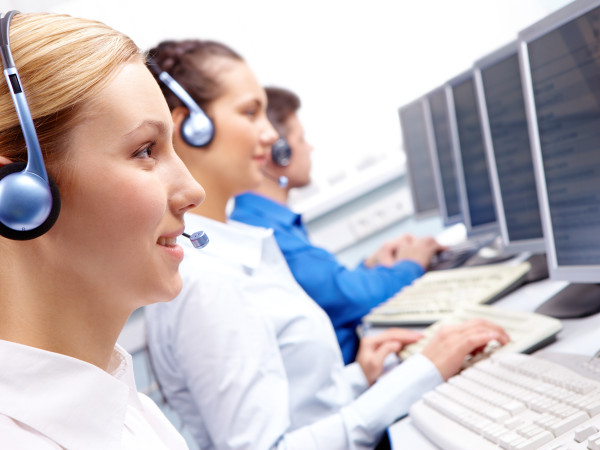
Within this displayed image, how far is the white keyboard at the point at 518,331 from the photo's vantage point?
3.18ft

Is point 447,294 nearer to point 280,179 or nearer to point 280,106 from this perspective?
point 280,179

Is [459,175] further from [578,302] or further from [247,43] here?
[247,43]

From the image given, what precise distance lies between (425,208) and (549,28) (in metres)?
1.41

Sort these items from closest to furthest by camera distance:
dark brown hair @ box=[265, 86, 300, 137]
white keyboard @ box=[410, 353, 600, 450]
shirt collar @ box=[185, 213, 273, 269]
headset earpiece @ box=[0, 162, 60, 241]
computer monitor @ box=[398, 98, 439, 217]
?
1. headset earpiece @ box=[0, 162, 60, 241]
2. white keyboard @ box=[410, 353, 600, 450]
3. shirt collar @ box=[185, 213, 273, 269]
4. dark brown hair @ box=[265, 86, 300, 137]
5. computer monitor @ box=[398, 98, 439, 217]

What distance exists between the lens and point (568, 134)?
3.22 ft

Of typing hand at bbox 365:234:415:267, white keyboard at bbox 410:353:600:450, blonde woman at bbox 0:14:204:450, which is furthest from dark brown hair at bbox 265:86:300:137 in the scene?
blonde woman at bbox 0:14:204:450

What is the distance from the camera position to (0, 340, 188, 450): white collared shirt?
0.54 metres

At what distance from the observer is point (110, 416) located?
0.63m

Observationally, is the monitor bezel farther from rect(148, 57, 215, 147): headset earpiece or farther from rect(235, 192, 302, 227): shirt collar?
rect(235, 192, 302, 227): shirt collar

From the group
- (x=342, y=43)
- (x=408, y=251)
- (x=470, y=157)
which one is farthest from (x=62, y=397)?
(x=342, y=43)

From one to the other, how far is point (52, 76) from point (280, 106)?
60.0 inches

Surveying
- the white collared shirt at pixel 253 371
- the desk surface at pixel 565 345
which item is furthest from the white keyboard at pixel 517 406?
the white collared shirt at pixel 253 371

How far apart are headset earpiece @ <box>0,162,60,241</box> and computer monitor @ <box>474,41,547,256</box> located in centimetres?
102

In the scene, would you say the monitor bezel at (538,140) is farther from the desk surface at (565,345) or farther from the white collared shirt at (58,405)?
the white collared shirt at (58,405)
